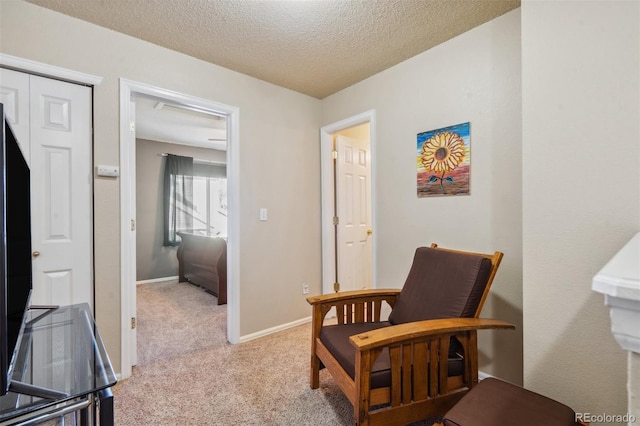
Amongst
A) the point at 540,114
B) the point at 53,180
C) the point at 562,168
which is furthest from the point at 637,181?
the point at 53,180

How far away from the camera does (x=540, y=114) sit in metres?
1.27

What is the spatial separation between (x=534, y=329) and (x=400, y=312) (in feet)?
2.37

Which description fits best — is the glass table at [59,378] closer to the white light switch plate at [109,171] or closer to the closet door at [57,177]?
the closet door at [57,177]

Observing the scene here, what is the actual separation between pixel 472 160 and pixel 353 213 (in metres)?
1.58

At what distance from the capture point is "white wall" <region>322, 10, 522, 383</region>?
5.96ft

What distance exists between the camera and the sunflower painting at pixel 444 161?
2.04 meters

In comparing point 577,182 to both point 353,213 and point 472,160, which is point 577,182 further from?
point 353,213

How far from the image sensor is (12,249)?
38.4 inches

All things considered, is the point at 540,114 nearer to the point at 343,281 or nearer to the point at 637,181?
the point at 637,181

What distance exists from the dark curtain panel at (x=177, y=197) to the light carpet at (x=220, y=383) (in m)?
2.52

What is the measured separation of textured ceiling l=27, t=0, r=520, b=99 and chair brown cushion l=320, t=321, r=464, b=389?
6.50 feet

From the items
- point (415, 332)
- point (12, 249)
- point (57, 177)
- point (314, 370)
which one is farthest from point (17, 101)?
point (415, 332)

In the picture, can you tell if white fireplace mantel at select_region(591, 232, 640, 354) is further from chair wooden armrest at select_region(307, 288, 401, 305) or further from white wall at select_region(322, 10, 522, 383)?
chair wooden armrest at select_region(307, 288, 401, 305)

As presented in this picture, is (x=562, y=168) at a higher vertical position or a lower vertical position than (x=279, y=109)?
lower
